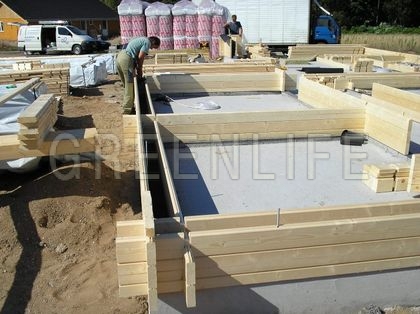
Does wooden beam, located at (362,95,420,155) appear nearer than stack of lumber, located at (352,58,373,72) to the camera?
Yes

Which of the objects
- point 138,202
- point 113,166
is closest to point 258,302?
point 138,202

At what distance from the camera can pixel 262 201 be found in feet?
12.9

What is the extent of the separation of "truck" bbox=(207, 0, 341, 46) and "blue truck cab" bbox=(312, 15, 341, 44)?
77 centimetres

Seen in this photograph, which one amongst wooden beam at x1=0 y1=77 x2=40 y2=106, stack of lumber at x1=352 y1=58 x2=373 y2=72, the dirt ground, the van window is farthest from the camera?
the van window

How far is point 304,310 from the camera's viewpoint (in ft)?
10.2

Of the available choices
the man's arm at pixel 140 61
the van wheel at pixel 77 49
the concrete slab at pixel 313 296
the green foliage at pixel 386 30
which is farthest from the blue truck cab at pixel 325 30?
the green foliage at pixel 386 30

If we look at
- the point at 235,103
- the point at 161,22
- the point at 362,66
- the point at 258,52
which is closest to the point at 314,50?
the point at 258,52

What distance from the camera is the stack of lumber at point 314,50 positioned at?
534 inches

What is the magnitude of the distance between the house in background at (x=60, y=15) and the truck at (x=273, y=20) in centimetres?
2973

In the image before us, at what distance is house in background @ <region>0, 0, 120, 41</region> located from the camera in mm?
42719

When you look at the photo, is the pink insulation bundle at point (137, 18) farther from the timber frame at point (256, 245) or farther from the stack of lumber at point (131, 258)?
the stack of lumber at point (131, 258)

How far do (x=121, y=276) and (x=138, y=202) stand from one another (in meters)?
2.80

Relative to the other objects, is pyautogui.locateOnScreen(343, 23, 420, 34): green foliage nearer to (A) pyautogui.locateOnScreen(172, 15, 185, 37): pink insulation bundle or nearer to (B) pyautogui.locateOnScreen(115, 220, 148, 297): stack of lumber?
(A) pyautogui.locateOnScreen(172, 15, 185, 37): pink insulation bundle

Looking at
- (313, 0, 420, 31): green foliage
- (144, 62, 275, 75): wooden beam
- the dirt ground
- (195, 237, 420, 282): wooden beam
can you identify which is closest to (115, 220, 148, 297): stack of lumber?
(195, 237, 420, 282): wooden beam
